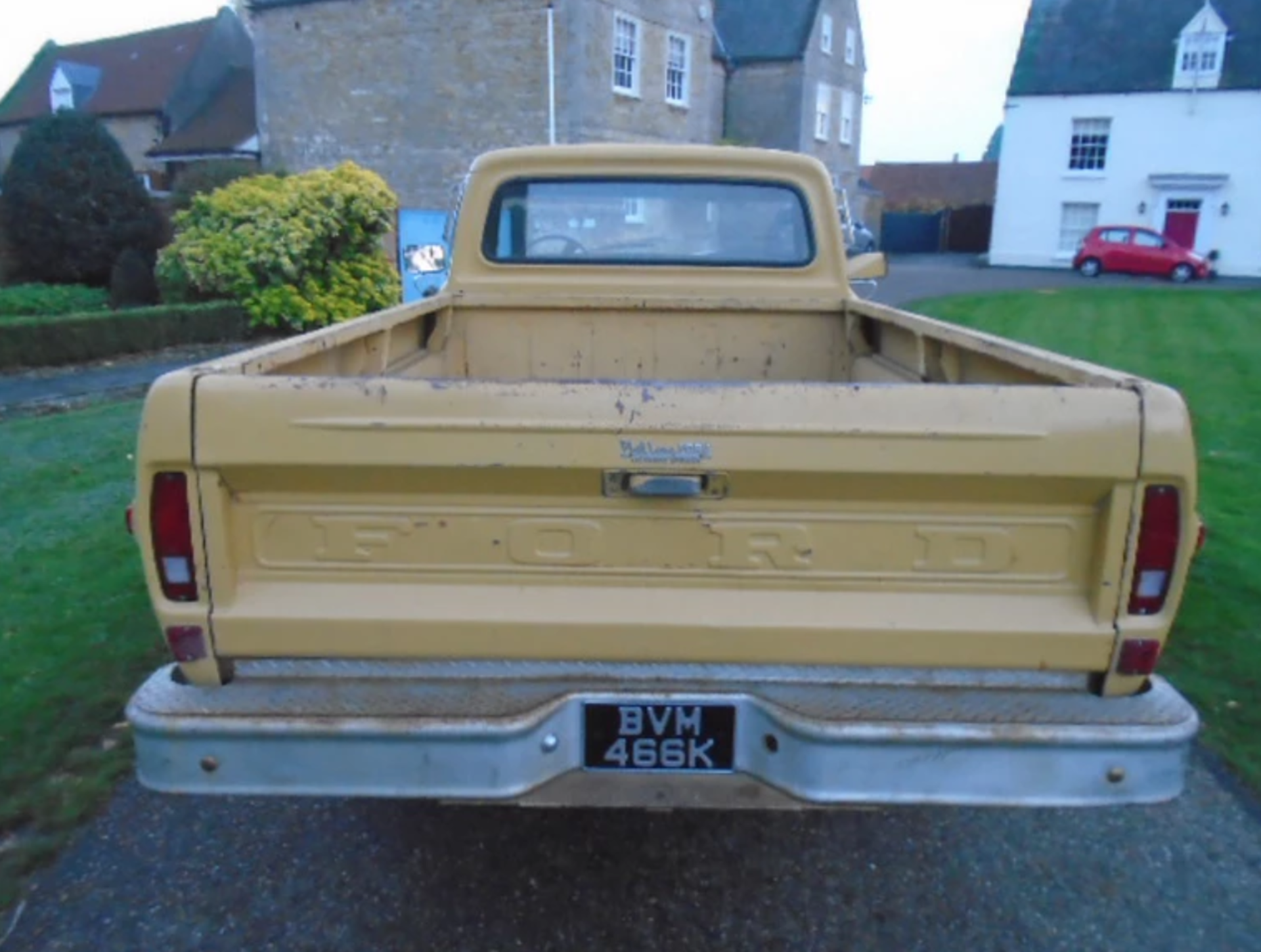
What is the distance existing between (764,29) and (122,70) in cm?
2431

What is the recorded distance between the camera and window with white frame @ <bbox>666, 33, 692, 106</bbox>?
2684 centimetres

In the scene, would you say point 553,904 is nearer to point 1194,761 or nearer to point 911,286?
point 1194,761

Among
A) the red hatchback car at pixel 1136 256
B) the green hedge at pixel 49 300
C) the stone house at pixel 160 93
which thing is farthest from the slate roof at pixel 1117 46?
the green hedge at pixel 49 300

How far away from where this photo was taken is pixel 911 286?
24.2 m

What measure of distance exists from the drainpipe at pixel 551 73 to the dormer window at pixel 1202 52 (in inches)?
787

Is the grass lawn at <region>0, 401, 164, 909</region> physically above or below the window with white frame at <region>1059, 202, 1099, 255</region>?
below

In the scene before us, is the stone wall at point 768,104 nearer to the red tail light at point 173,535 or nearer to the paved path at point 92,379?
the paved path at point 92,379

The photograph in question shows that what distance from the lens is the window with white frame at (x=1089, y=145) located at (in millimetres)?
31391

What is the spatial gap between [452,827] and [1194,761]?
2.58m

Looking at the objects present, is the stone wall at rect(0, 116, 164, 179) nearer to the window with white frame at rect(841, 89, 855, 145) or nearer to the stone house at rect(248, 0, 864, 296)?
the stone house at rect(248, 0, 864, 296)

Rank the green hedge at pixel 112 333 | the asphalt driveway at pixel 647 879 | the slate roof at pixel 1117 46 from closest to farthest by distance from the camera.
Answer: the asphalt driveway at pixel 647 879 < the green hedge at pixel 112 333 < the slate roof at pixel 1117 46

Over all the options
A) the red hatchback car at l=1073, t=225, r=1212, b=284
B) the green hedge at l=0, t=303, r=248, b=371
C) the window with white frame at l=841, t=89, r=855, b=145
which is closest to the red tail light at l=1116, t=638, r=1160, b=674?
the green hedge at l=0, t=303, r=248, b=371

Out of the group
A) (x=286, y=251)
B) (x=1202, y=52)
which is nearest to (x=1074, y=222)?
(x=1202, y=52)

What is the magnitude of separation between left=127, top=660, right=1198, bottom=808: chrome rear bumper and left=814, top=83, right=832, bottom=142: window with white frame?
33.7 m
